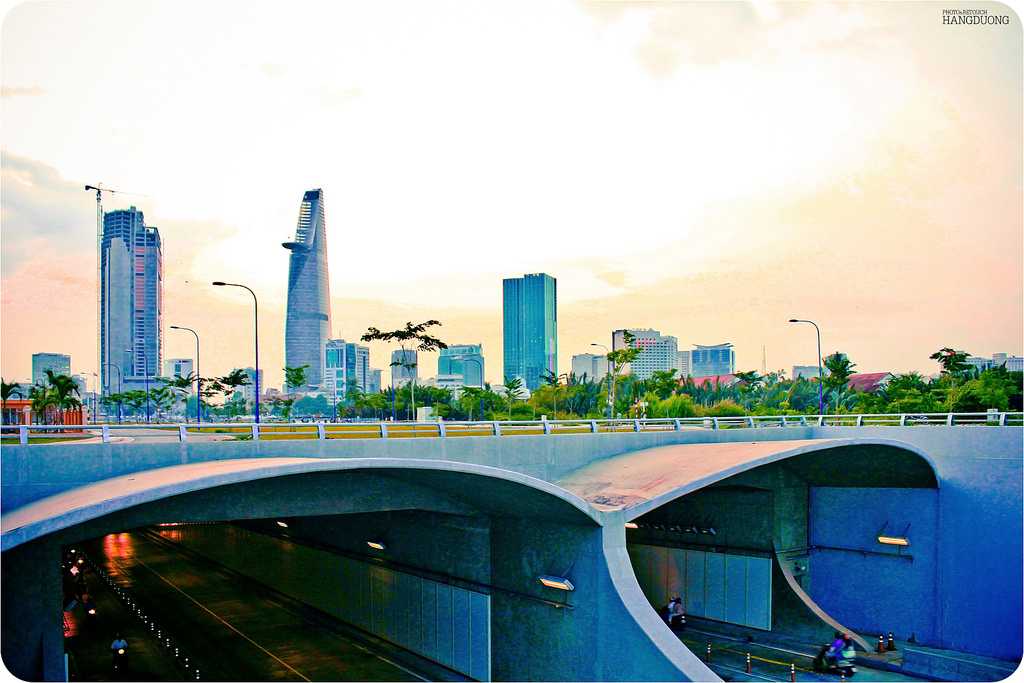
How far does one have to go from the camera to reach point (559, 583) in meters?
21.3

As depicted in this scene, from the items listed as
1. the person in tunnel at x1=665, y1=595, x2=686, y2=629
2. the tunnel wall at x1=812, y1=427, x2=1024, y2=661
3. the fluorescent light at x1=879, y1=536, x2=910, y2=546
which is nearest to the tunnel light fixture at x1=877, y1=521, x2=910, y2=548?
the fluorescent light at x1=879, y1=536, x2=910, y2=546

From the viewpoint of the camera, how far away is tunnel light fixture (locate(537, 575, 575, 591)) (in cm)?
2112

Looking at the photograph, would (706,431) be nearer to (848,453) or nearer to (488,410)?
(848,453)

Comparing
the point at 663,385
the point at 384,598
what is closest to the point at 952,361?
the point at 663,385

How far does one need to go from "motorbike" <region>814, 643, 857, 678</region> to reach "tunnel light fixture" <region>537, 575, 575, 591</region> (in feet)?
35.5

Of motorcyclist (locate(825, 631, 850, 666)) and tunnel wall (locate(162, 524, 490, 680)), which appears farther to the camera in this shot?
motorcyclist (locate(825, 631, 850, 666))

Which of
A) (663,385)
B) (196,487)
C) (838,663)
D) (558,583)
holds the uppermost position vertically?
(663,385)

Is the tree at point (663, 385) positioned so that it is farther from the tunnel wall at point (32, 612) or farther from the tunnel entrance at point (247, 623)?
the tunnel wall at point (32, 612)

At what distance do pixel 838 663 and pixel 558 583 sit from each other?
36.9 feet

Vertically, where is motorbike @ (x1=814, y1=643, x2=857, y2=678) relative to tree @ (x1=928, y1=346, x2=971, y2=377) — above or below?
below

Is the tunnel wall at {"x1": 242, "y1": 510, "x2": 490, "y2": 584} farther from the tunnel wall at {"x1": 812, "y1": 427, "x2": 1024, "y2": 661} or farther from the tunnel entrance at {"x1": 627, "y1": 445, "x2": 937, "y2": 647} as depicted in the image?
the tunnel wall at {"x1": 812, "y1": 427, "x2": 1024, "y2": 661}

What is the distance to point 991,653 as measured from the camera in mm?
27656

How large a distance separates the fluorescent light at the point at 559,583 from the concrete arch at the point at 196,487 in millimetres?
1562

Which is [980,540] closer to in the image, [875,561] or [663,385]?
[875,561]
